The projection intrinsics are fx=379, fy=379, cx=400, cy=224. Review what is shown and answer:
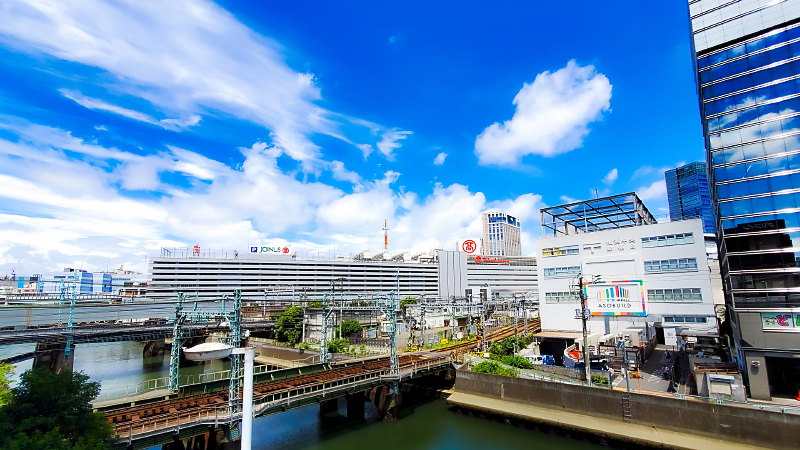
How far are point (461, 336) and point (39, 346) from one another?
5648cm

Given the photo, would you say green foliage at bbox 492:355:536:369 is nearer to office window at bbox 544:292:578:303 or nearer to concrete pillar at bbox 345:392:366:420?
concrete pillar at bbox 345:392:366:420

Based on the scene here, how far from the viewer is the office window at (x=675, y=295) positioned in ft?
142

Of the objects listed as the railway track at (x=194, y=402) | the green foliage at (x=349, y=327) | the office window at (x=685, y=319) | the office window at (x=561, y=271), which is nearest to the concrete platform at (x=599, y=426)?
the railway track at (x=194, y=402)

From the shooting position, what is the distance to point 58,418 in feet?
46.5

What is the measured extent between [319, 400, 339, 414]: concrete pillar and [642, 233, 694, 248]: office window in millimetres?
41043

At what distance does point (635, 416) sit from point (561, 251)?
29.3 metres

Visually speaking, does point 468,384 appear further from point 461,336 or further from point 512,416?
point 461,336

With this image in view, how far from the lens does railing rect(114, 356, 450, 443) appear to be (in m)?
20.1

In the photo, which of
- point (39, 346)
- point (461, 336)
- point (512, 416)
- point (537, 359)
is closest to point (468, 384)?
point (512, 416)

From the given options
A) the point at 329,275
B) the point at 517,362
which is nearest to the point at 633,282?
the point at 517,362

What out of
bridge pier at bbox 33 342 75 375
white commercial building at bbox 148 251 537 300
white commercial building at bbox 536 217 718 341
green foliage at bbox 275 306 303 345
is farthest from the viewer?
white commercial building at bbox 148 251 537 300

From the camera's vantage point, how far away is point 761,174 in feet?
98.5

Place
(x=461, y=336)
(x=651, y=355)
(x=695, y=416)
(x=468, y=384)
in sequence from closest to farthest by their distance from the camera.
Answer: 1. (x=695, y=416)
2. (x=468, y=384)
3. (x=651, y=355)
4. (x=461, y=336)

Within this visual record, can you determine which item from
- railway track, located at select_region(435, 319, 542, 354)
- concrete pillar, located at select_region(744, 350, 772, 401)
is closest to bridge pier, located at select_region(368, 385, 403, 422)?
railway track, located at select_region(435, 319, 542, 354)
